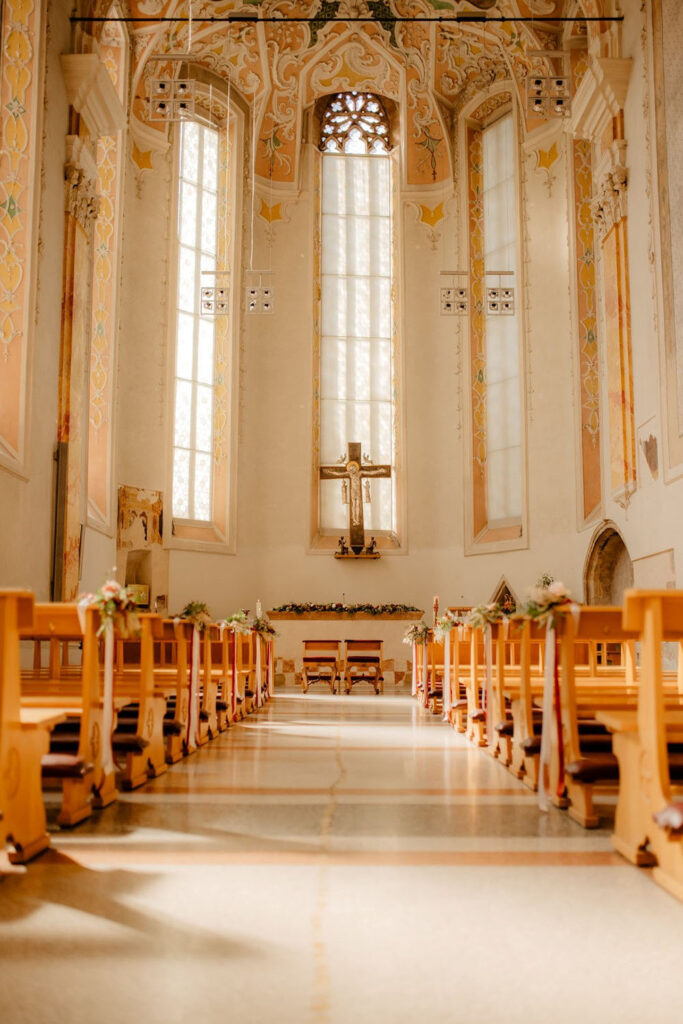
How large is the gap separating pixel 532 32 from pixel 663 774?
15.5m

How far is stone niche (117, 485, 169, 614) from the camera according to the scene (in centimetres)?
1505

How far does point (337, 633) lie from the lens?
15930mm

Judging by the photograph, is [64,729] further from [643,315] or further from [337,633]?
[337,633]

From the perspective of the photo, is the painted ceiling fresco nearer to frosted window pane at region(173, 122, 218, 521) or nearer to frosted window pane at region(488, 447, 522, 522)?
frosted window pane at region(173, 122, 218, 521)

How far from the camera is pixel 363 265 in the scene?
1884 cm

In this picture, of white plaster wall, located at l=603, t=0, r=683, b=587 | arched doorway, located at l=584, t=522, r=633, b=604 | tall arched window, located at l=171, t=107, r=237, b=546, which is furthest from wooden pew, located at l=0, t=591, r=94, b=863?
tall arched window, located at l=171, t=107, r=237, b=546

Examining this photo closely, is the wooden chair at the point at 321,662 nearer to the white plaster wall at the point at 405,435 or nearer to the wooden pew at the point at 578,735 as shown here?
the white plaster wall at the point at 405,435

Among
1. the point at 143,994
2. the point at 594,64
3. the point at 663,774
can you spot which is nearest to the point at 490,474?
the point at 594,64

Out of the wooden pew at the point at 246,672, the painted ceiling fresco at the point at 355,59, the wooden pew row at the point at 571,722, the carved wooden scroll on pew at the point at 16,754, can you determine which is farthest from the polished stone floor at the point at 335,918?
the painted ceiling fresco at the point at 355,59

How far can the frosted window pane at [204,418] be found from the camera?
56.2 ft

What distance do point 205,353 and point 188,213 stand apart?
2533mm

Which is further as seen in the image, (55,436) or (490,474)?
(490,474)

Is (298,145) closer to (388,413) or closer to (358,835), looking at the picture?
(388,413)

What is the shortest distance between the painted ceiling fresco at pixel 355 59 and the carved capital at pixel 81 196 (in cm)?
440
